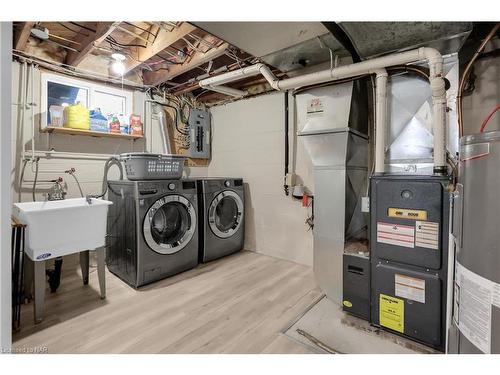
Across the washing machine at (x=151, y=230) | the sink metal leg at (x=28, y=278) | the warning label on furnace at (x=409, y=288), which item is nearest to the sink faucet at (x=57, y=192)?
the washing machine at (x=151, y=230)

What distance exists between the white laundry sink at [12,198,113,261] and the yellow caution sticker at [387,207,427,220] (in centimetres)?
215

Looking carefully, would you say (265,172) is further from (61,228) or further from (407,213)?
(61,228)

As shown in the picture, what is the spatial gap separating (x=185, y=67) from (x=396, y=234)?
251 cm

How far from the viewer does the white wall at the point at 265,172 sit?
2924 millimetres

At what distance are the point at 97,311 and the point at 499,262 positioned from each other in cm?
239

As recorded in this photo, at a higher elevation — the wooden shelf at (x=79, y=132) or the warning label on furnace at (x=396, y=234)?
the wooden shelf at (x=79, y=132)

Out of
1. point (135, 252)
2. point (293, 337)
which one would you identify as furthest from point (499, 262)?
point (135, 252)

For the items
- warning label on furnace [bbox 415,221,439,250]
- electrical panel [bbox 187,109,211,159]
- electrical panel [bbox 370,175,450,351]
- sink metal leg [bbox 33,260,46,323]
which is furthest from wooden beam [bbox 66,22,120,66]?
warning label on furnace [bbox 415,221,439,250]

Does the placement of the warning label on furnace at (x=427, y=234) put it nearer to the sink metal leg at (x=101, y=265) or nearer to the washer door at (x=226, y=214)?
the washer door at (x=226, y=214)

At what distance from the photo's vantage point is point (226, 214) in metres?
3.30

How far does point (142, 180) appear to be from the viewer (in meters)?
2.36

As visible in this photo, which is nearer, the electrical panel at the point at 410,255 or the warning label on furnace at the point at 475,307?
the warning label on furnace at the point at 475,307

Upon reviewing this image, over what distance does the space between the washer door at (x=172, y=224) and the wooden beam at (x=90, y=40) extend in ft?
4.73

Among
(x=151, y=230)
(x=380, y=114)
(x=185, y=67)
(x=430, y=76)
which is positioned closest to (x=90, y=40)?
(x=185, y=67)
